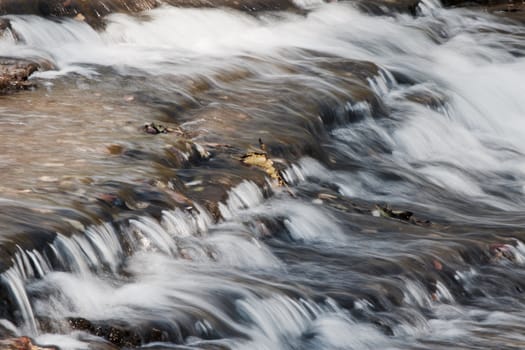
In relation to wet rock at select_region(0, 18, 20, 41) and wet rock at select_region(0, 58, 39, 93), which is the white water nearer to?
wet rock at select_region(0, 18, 20, 41)

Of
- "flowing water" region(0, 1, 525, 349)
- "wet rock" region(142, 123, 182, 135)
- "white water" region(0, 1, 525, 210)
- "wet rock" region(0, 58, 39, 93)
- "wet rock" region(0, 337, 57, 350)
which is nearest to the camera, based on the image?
"wet rock" region(0, 337, 57, 350)

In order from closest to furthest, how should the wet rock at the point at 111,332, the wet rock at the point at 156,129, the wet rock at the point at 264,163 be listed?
the wet rock at the point at 111,332 → the wet rock at the point at 264,163 → the wet rock at the point at 156,129

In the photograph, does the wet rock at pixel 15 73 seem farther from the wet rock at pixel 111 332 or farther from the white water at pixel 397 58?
the wet rock at pixel 111 332

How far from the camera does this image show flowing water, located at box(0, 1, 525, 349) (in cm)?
574

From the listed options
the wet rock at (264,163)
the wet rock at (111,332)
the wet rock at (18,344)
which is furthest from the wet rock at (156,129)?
the wet rock at (18,344)

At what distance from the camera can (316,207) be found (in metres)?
7.60

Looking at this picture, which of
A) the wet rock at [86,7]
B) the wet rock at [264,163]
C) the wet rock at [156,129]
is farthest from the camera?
the wet rock at [86,7]

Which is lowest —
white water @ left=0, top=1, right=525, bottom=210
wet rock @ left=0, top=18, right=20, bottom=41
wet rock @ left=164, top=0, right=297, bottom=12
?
white water @ left=0, top=1, right=525, bottom=210

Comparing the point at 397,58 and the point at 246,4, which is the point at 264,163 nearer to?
the point at 397,58

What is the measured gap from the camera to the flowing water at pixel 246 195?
5738 millimetres

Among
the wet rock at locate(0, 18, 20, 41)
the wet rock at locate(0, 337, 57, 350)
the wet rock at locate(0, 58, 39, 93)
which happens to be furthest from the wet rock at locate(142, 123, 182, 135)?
the wet rock at locate(0, 337, 57, 350)

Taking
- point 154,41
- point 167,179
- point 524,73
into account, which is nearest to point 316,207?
point 167,179

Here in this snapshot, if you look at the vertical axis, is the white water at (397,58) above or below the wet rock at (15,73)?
below

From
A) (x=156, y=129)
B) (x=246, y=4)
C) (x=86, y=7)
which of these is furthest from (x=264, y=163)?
(x=246, y=4)
